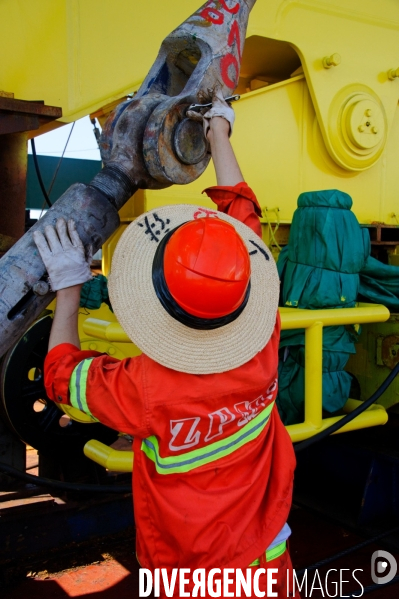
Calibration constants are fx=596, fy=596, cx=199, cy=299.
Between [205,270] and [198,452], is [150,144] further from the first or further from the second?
[198,452]

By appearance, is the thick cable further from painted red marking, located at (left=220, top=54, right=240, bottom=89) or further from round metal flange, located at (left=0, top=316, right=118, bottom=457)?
round metal flange, located at (left=0, top=316, right=118, bottom=457)

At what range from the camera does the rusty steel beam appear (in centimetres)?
163

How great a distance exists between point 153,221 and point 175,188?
171 centimetres

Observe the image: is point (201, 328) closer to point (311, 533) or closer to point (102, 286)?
point (102, 286)

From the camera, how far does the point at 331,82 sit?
348 centimetres

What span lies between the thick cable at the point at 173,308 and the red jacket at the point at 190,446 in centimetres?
14

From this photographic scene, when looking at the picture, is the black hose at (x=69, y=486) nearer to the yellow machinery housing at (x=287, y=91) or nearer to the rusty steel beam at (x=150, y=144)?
the yellow machinery housing at (x=287, y=91)

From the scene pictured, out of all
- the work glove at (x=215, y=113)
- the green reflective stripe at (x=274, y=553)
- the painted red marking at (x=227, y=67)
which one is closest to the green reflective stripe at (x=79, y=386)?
the green reflective stripe at (x=274, y=553)

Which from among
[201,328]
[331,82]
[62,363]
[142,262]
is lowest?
[62,363]

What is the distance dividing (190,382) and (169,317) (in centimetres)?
16

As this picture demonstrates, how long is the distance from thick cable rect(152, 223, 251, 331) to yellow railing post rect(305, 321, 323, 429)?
1.29 meters

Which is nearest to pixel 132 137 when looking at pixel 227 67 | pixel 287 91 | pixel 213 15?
pixel 227 67

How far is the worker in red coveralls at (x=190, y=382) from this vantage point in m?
1.34

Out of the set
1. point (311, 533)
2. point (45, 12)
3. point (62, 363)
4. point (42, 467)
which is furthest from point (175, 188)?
point (311, 533)
